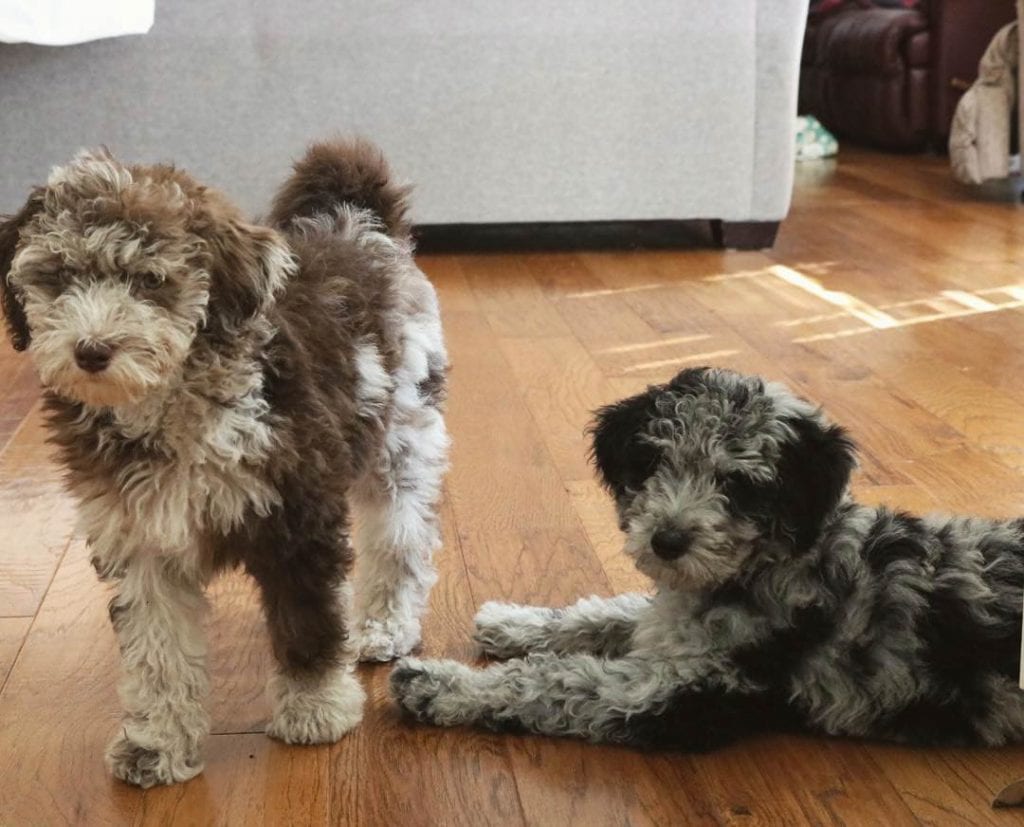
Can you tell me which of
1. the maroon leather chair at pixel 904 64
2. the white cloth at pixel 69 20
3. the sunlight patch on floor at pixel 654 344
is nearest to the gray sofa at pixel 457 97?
the white cloth at pixel 69 20

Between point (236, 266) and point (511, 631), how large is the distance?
81cm

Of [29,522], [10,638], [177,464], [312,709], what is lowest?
[29,522]

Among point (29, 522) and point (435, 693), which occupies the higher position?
point (435, 693)

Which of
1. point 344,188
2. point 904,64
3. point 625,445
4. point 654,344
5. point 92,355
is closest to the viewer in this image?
point 92,355

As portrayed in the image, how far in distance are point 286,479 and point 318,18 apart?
3.45m

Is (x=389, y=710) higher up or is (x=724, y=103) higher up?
(x=389, y=710)

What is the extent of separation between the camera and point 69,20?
4.69m

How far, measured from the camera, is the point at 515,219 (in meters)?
5.34

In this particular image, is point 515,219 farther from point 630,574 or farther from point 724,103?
point 630,574

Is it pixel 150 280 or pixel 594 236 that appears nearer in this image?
pixel 150 280

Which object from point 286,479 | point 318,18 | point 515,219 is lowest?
point 515,219

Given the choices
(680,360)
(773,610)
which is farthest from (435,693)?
(680,360)

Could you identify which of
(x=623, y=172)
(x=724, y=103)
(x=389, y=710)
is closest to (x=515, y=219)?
(x=623, y=172)

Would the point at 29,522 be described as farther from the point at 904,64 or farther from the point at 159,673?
the point at 904,64
